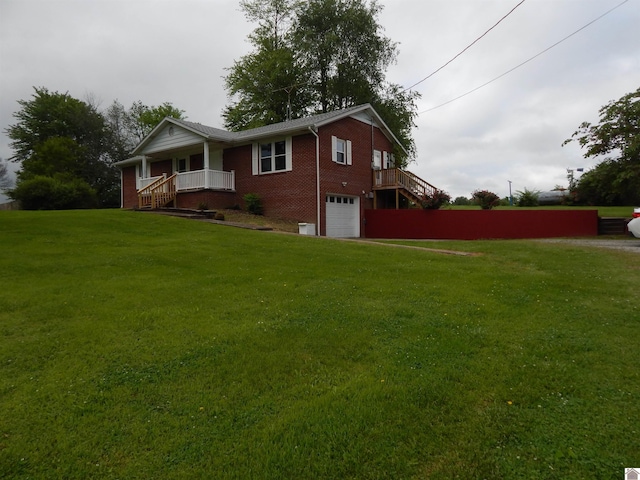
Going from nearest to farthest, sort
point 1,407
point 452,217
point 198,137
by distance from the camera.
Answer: point 1,407 < point 452,217 < point 198,137

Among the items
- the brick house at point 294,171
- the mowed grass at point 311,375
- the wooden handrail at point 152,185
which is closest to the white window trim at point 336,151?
the brick house at point 294,171

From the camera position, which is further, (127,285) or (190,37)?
(190,37)

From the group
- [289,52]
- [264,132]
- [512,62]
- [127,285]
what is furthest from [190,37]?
[127,285]

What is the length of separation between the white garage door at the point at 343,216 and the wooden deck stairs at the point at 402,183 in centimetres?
160

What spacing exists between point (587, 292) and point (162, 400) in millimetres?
6081

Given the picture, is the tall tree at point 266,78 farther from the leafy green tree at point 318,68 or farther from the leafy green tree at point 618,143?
the leafy green tree at point 618,143

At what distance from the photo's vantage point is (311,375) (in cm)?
322

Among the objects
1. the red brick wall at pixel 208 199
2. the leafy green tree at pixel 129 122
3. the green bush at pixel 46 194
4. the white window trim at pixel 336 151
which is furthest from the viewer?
the leafy green tree at pixel 129 122

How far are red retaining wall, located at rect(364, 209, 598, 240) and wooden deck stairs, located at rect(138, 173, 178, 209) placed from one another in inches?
464

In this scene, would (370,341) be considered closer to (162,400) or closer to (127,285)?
(162,400)

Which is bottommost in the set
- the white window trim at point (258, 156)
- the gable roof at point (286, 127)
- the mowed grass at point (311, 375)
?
the mowed grass at point (311, 375)

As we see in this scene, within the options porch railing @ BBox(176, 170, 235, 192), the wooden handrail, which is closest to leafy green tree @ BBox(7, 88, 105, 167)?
the wooden handrail

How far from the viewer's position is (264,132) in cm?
1827

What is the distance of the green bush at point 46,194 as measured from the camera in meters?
24.4
